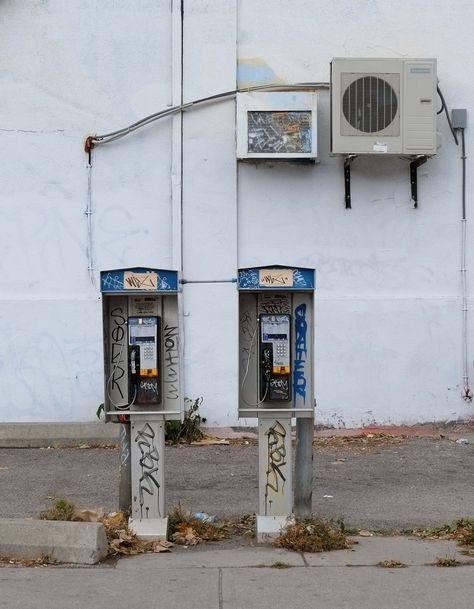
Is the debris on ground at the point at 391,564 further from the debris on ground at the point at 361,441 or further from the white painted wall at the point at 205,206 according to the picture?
the white painted wall at the point at 205,206

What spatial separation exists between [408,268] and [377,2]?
306 centimetres

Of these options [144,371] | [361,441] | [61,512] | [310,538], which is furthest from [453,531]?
[361,441]

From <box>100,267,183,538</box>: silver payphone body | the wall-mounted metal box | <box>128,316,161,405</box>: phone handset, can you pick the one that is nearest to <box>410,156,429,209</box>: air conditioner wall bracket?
the wall-mounted metal box

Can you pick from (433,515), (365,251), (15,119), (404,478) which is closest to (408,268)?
(365,251)

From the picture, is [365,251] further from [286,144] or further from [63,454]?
[63,454]

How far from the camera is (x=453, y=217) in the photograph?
11070mm

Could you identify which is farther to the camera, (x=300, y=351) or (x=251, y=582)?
(x=300, y=351)

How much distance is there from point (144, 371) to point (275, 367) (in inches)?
37.0

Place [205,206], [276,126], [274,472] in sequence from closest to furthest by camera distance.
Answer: [274,472] → [276,126] → [205,206]

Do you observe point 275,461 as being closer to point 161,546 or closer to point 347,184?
point 161,546

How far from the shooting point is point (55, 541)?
20.7 feet

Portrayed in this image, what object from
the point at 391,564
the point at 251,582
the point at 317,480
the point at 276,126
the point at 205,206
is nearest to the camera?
the point at 251,582

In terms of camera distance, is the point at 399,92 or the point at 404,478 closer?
the point at 404,478

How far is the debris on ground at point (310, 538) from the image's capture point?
21.5 ft
